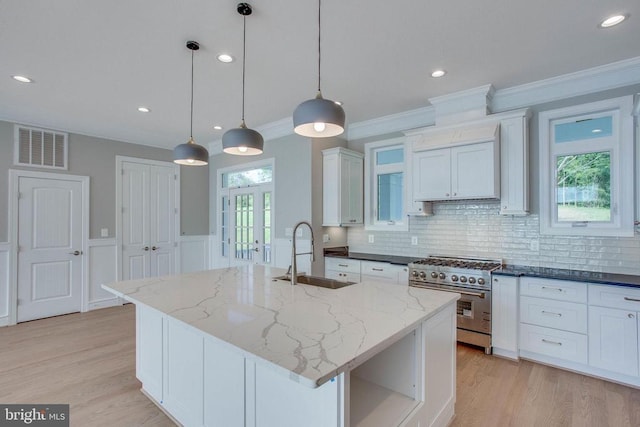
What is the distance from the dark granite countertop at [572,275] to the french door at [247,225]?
10.4 feet

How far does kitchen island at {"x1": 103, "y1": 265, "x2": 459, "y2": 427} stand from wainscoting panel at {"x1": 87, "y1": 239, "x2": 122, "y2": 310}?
3265 millimetres

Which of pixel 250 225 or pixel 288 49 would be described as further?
pixel 250 225

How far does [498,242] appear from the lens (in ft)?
11.6

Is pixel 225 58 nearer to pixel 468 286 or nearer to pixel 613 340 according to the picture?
pixel 468 286

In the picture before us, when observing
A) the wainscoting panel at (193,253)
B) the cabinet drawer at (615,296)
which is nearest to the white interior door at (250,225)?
the wainscoting panel at (193,253)

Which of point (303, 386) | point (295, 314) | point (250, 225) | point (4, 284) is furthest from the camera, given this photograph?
point (250, 225)

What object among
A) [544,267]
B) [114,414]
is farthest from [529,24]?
[114,414]

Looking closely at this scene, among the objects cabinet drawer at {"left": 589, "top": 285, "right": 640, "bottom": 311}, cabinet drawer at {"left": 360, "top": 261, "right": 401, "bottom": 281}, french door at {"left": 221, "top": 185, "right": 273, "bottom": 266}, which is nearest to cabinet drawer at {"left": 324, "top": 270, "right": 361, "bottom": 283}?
cabinet drawer at {"left": 360, "top": 261, "right": 401, "bottom": 281}

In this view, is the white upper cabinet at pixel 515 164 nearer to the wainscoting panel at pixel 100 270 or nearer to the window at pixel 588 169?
the window at pixel 588 169

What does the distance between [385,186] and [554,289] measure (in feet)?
7.67

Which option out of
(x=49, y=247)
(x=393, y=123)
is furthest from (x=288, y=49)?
(x=49, y=247)

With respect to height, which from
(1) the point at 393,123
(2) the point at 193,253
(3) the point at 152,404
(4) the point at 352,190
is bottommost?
(3) the point at 152,404

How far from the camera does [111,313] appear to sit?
474 centimetres

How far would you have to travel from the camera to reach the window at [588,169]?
292cm
